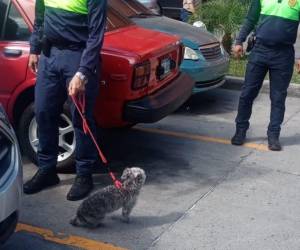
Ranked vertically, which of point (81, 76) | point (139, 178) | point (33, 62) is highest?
point (81, 76)

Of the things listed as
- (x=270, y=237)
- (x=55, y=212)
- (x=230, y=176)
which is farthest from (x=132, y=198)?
(x=230, y=176)

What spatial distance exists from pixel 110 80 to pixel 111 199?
1127mm

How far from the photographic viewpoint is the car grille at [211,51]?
753cm

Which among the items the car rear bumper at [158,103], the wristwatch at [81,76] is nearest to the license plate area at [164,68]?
the car rear bumper at [158,103]

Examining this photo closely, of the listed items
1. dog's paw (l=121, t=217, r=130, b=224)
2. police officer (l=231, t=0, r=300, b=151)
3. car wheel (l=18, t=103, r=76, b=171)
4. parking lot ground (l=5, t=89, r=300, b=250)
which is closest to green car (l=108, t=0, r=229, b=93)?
parking lot ground (l=5, t=89, r=300, b=250)

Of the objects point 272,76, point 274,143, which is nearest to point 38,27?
point 272,76

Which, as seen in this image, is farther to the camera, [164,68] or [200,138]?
[200,138]

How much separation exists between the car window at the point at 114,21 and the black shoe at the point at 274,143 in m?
1.89

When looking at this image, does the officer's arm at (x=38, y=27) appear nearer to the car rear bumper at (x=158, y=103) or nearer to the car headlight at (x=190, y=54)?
the car rear bumper at (x=158, y=103)

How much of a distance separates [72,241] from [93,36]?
1.44 metres

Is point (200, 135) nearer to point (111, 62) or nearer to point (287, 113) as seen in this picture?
point (287, 113)

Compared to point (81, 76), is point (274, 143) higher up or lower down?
lower down

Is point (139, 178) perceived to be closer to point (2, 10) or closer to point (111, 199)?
point (111, 199)

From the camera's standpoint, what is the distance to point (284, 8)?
5840mm
